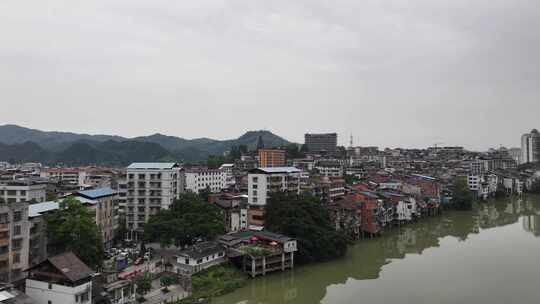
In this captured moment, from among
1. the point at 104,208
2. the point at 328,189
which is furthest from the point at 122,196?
the point at 328,189

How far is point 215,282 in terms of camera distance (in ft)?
55.0

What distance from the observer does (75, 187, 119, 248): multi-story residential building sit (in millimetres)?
21656

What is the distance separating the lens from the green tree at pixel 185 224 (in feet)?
64.3

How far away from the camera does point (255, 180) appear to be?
2781 cm

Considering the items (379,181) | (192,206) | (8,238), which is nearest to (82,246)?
(8,238)

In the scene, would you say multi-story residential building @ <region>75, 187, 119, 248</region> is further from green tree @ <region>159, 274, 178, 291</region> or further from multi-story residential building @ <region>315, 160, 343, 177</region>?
multi-story residential building @ <region>315, 160, 343, 177</region>

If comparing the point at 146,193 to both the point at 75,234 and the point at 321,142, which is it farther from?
the point at 321,142

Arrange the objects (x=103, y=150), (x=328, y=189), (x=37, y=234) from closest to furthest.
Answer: (x=37, y=234), (x=328, y=189), (x=103, y=150)

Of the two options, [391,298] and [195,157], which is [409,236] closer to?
[391,298]

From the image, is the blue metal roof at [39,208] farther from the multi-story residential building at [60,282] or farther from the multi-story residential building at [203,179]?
the multi-story residential building at [203,179]

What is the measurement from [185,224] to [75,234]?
5.56m

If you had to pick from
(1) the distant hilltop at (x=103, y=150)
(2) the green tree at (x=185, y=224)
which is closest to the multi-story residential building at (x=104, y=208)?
(2) the green tree at (x=185, y=224)

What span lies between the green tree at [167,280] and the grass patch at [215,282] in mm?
822

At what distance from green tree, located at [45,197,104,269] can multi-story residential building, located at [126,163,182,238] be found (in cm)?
1060
